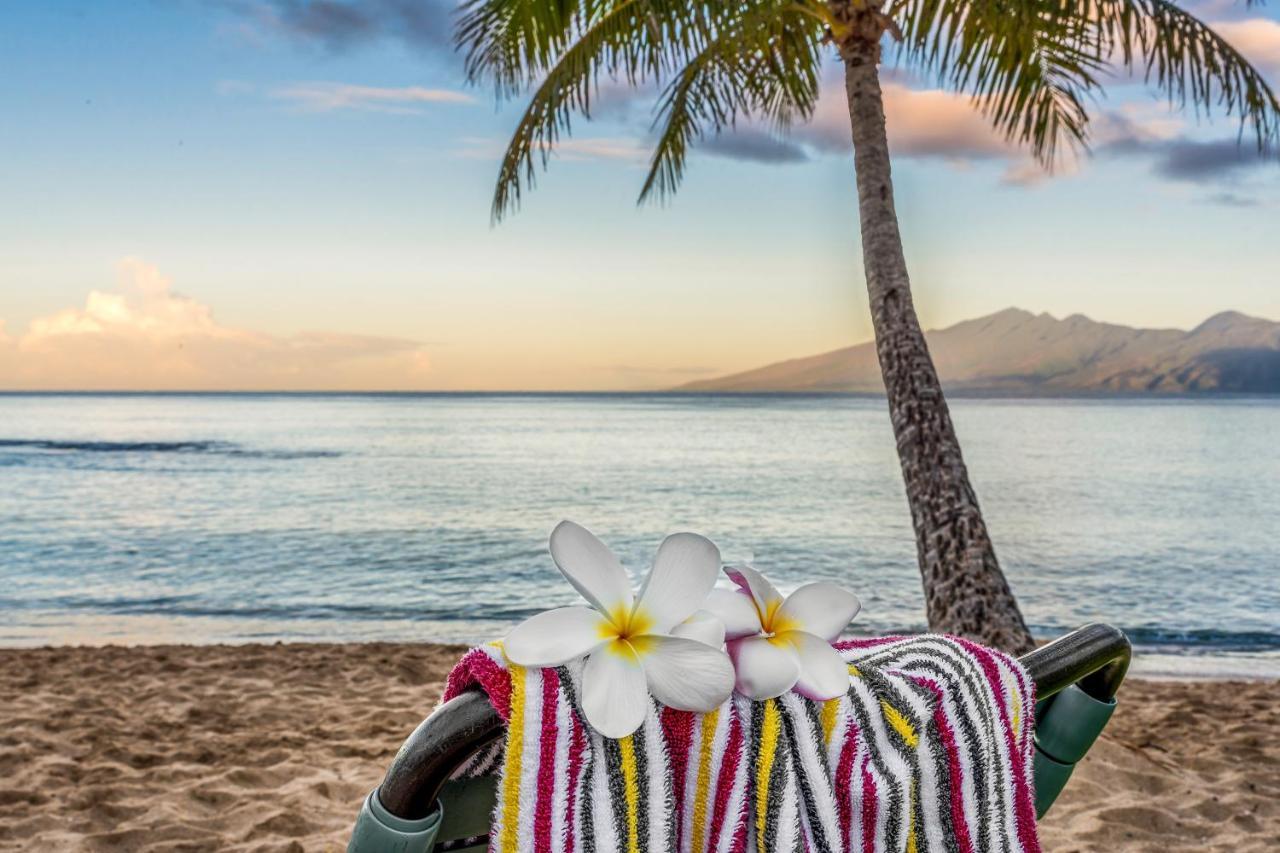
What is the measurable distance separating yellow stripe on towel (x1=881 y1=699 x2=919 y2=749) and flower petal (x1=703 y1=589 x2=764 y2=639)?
0.14 metres

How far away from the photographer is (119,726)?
5.41 meters

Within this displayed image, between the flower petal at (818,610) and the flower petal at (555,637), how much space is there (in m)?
0.18

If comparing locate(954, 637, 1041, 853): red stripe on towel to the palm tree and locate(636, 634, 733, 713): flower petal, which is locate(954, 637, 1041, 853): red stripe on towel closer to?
locate(636, 634, 733, 713): flower petal

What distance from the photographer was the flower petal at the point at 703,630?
0.80m

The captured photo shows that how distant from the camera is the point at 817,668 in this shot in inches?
33.0

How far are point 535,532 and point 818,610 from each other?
16977mm

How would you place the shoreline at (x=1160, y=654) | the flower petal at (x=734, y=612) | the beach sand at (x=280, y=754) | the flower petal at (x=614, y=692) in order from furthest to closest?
1. the shoreline at (x=1160, y=654)
2. the beach sand at (x=280, y=754)
3. the flower petal at (x=734, y=612)
4. the flower petal at (x=614, y=692)

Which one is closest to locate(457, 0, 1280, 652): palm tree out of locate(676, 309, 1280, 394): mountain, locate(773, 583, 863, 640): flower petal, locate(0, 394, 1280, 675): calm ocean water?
locate(0, 394, 1280, 675): calm ocean water

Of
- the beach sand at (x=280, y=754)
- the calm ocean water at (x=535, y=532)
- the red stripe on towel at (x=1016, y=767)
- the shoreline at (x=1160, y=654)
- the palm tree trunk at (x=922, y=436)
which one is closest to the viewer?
the red stripe on towel at (x=1016, y=767)

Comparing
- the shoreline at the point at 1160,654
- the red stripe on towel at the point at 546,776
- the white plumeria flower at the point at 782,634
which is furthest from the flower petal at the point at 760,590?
the shoreline at the point at 1160,654

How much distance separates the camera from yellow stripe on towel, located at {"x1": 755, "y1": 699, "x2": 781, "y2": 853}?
810 mm

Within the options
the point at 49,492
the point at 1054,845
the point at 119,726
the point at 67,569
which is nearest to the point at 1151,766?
the point at 1054,845

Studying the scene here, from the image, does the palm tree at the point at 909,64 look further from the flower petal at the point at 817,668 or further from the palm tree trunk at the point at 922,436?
the flower petal at the point at 817,668

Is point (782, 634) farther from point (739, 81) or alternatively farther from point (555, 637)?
point (739, 81)
